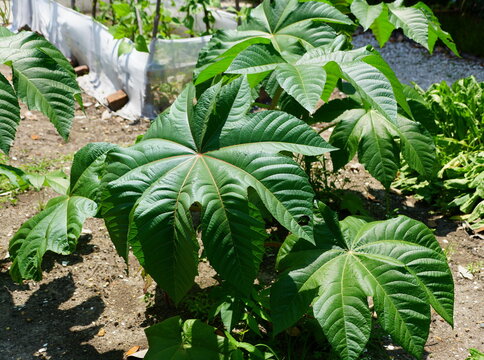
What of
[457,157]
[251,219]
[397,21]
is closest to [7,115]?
[251,219]

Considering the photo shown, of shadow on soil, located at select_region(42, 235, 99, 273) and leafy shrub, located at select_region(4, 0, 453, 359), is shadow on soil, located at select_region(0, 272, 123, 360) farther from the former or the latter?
leafy shrub, located at select_region(4, 0, 453, 359)

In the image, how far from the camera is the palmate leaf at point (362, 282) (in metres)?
1.86

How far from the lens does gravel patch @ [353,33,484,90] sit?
6039 millimetres

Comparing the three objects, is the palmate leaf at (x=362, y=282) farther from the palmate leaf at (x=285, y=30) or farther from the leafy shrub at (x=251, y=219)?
the palmate leaf at (x=285, y=30)

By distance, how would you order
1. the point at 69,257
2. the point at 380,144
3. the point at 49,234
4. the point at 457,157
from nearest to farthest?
the point at 49,234 < the point at 380,144 < the point at 69,257 < the point at 457,157

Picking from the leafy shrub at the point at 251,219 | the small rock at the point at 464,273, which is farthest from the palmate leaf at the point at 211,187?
the small rock at the point at 464,273

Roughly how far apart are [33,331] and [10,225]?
2.91ft

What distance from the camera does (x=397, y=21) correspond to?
9.02 ft

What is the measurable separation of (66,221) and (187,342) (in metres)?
0.67

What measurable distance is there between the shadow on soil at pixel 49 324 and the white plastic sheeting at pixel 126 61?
231cm

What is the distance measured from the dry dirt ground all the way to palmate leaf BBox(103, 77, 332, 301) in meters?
0.79

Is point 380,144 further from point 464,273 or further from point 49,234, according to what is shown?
point 49,234

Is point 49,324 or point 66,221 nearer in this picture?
point 66,221

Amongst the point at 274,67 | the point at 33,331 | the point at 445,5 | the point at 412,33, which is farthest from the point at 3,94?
the point at 445,5
